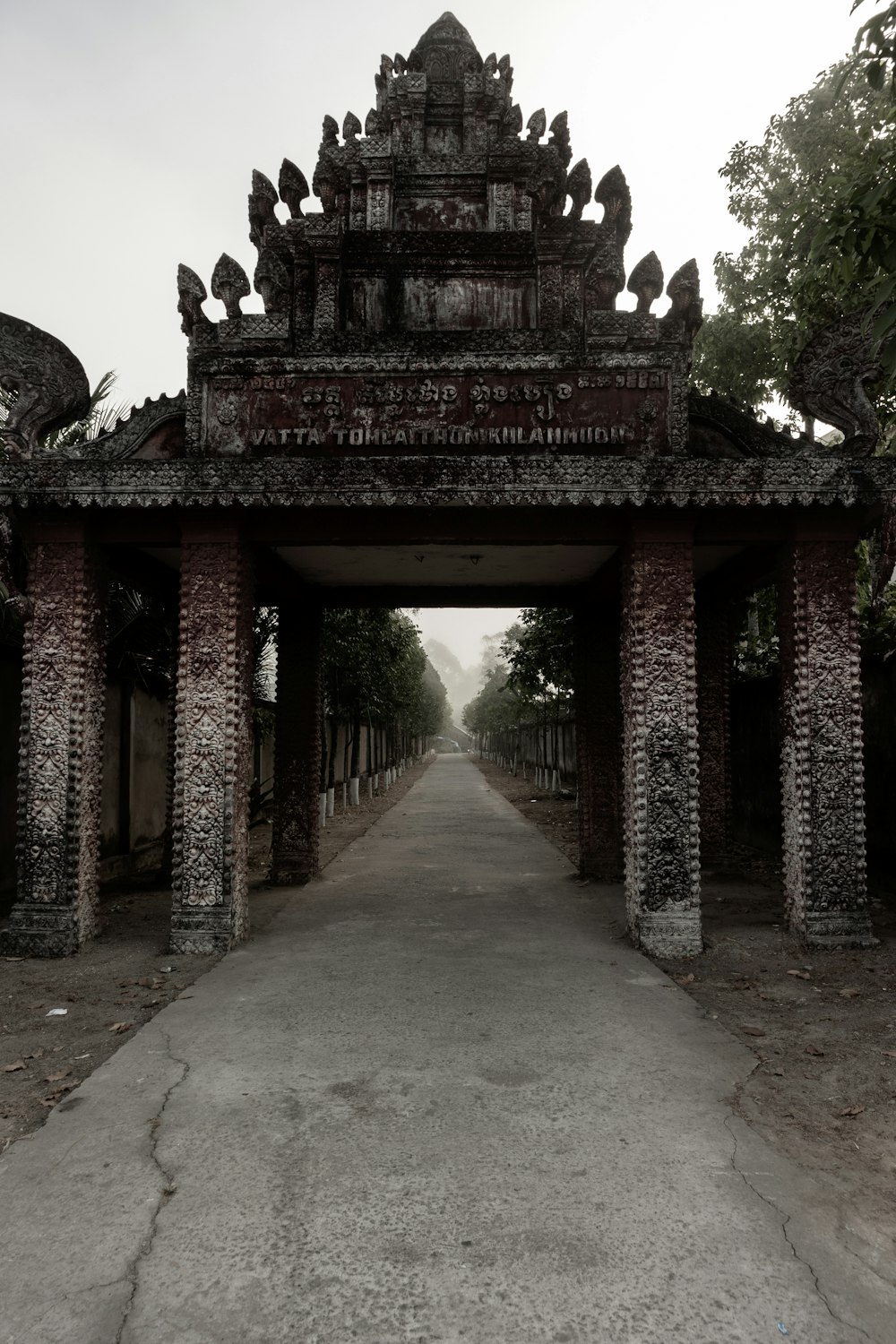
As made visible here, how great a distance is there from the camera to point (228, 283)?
8219 millimetres

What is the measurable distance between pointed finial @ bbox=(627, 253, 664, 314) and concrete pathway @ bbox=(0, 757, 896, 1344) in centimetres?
640

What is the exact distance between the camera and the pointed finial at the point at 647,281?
8172mm

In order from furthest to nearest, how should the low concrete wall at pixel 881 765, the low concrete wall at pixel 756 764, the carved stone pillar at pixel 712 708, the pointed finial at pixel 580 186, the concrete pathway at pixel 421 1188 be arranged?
the low concrete wall at pixel 756 764, the carved stone pillar at pixel 712 708, the low concrete wall at pixel 881 765, the pointed finial at pixel 580 186, the concrete pathway at pixel 421 1188

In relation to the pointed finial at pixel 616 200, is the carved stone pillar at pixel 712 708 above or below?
below

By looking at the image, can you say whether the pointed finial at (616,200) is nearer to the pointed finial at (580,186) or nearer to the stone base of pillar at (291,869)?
the pointed finial at (580,186)

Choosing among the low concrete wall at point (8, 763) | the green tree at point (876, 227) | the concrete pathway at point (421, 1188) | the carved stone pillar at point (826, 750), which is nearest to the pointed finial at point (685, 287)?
the green tree at point (876, 227)

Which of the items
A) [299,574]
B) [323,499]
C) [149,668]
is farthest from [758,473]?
[149,668]

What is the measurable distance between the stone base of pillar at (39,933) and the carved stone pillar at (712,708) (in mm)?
8140

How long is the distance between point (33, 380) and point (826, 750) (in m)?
8.21

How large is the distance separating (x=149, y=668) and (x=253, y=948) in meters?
6.38

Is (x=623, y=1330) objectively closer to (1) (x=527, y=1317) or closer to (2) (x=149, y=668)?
(1) (x=527, y=1317)

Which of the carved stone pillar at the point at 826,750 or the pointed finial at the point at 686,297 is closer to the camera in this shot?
the carved stone pillar at the point at 826,750

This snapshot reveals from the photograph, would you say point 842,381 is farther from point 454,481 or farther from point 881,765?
point 881,765

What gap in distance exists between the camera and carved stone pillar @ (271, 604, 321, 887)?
441 inches
